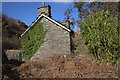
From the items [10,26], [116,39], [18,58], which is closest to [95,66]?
[116,39]

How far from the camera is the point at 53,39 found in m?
12.1

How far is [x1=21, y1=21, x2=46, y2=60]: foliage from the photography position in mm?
12461

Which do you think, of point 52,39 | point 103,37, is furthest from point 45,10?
point 103,37

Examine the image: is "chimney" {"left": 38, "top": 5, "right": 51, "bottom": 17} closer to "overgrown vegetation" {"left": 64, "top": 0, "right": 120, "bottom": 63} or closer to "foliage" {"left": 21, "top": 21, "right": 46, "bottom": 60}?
"foliage" {"left": 21, "top": 21, "right": 46, "bottom": 60}

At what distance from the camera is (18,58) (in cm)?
1362

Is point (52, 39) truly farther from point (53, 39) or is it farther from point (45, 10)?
point (45, 10)

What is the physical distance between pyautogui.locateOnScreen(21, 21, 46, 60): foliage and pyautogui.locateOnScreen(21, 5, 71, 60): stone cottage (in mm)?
488

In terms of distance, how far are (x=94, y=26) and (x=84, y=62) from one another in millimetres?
3329

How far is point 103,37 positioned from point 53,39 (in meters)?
6.15

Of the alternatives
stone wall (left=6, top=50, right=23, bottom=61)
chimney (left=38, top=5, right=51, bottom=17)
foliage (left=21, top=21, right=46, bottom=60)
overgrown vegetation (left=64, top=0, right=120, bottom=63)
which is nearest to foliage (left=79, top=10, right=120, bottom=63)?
overgrown vegetation (left=64, top=0, right=120, bottom=63)

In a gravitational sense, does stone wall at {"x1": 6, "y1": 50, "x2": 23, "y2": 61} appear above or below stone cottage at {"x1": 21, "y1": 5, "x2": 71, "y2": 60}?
below

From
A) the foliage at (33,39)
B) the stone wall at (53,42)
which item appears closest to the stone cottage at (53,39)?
the stone wall at (53,42)

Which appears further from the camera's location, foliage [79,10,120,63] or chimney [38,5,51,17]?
chimney [38,5,51,17]

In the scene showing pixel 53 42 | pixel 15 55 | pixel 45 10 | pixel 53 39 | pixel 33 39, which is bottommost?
pixel 15 55
